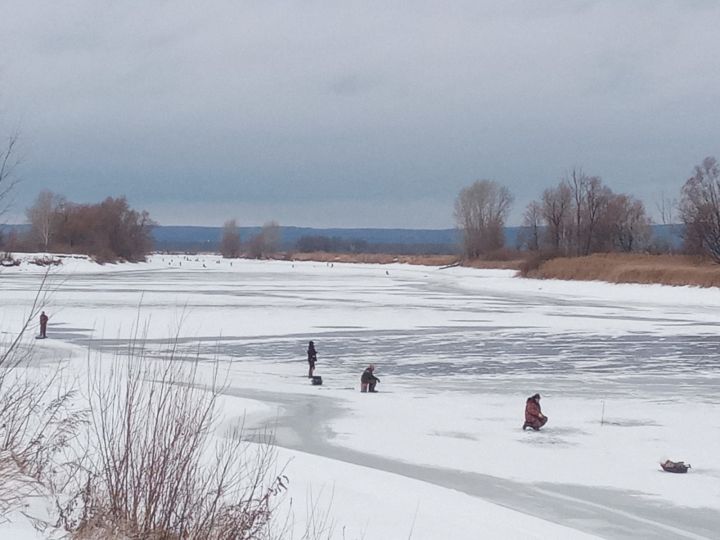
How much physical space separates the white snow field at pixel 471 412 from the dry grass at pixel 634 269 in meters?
16.6

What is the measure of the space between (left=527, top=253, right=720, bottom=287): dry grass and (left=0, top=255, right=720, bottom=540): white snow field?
1664 cm

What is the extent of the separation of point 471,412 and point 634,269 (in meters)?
44.3

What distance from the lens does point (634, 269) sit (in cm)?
5634

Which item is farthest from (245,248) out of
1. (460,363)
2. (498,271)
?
(460,363)

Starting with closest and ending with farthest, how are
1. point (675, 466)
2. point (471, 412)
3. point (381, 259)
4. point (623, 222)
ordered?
point (675, 466) < point (471, 412) < point (623, 222) < point (381, 259)

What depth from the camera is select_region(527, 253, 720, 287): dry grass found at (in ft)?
168

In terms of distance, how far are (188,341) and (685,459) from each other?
49.8 ft

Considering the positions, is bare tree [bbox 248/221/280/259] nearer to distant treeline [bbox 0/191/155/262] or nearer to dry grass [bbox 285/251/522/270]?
dry grass [bbox 285/251/522/270]

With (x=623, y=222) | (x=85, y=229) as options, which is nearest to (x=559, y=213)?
(x=623, y=222)

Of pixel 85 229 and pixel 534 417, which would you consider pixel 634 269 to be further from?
pixel 85 229

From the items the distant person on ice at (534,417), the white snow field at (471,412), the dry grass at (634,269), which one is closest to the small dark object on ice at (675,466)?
the white snow field at (471,412)

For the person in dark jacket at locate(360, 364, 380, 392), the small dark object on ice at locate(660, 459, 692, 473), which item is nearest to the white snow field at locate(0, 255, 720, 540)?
the small dark object on ice at locate(660, 459, 692, 473)

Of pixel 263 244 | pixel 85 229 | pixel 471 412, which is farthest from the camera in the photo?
pixel 263 244

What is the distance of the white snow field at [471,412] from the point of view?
8.91 meters
